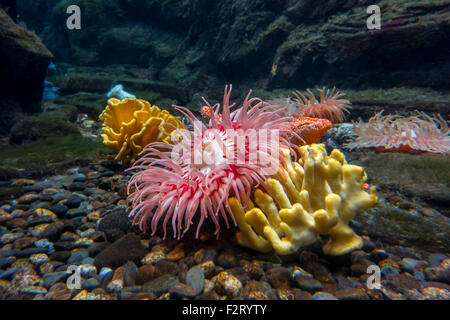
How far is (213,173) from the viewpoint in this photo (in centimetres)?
184

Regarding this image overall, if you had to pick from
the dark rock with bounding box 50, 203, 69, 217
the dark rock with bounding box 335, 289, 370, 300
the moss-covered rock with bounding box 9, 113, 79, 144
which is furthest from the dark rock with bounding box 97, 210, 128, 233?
the moss-covered rock with bounding box 9, 113, 79, 144

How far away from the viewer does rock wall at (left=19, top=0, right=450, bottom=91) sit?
5445 millimetres

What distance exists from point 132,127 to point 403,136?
152 inches

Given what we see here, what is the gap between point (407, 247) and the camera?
1899 millimetres

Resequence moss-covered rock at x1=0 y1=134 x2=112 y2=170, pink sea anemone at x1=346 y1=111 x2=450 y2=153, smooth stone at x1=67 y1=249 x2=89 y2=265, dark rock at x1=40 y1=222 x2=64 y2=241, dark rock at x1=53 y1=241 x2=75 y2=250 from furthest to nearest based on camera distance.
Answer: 1. moss-covered rock at x1=0 y1=134 x2=112 y2=170
2. pink sea anemone at x1=346 y1=111 x2=450 y2=153
3. dark rock at x1=40 y1=222 x2=64 y2=241
4. dark rock at x1=53 y1=241 x2=75 y2=250
5. smooth stone at x1=67 y1=249 x2=89 y2=265

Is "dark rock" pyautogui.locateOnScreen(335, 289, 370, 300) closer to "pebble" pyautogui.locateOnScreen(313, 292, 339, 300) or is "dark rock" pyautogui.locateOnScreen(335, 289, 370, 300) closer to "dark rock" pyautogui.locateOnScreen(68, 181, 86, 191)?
"pebble" pyautogui.locateOnScreen(313, 292, 339, 300)

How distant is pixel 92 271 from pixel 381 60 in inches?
277

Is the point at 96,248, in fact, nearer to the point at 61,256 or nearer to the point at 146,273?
the point at 61,256

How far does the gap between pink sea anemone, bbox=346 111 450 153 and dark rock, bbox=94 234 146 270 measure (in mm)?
3292

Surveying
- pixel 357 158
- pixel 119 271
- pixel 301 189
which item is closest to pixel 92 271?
pixel 119 271

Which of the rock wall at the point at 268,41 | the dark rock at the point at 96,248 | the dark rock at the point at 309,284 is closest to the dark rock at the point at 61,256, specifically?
the dark rock at the point at 96,248

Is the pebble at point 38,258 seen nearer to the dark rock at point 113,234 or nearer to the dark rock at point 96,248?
the dark rock at point 96,248
